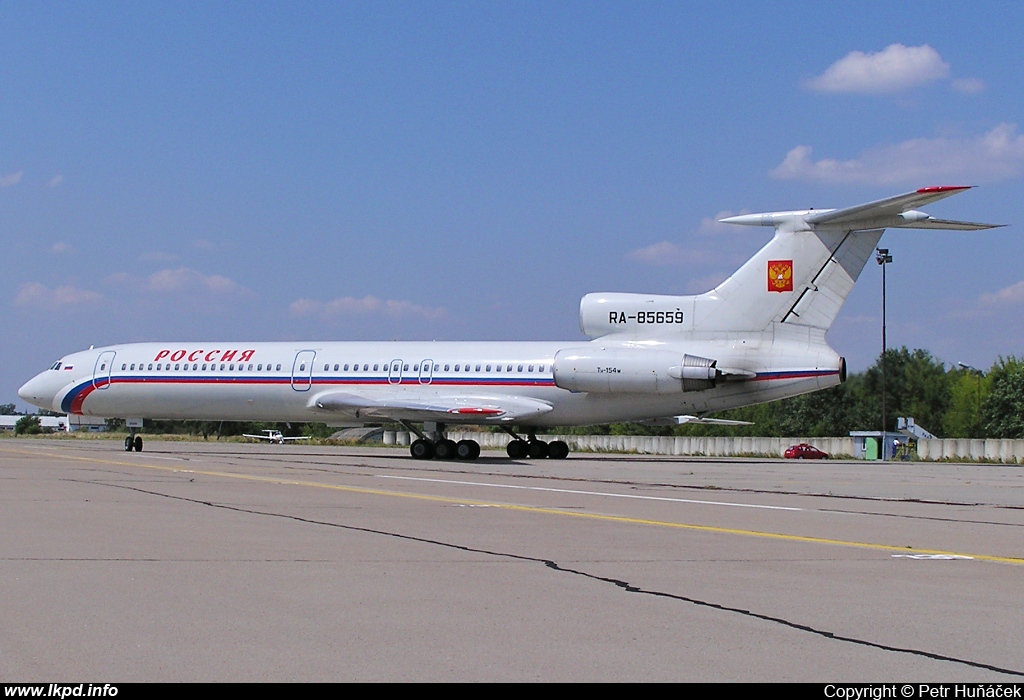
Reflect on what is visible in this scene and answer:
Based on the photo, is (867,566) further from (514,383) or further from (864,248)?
(514,383)

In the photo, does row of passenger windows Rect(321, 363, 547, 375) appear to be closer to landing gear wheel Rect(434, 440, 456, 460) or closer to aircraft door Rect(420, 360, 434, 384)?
aircraft door Rect(420, 360, 434, 384)

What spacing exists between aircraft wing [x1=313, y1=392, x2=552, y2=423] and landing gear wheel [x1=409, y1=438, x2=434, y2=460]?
0.79 metres

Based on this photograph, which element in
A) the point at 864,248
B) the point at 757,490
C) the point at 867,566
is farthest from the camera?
the point at 864,248

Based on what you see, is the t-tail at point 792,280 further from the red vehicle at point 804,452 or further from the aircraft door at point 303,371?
the red vehicle at point 804,452

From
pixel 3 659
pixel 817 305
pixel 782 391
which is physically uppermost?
pixel 817 305

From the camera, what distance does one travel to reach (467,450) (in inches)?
1328

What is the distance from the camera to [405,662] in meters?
5.43

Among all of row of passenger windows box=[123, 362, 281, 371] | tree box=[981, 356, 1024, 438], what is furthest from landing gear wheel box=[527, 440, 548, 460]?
tree box=[981, 356, 1024, 438]

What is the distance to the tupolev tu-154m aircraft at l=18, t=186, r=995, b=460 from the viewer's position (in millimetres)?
30062

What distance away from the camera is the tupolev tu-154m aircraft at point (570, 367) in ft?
98.6

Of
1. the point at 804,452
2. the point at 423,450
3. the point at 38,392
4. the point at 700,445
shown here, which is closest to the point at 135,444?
the point at 38,392

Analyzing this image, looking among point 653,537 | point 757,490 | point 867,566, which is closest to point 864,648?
point 867,566

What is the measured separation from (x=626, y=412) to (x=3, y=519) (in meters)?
22.8

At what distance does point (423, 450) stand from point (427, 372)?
263cm
